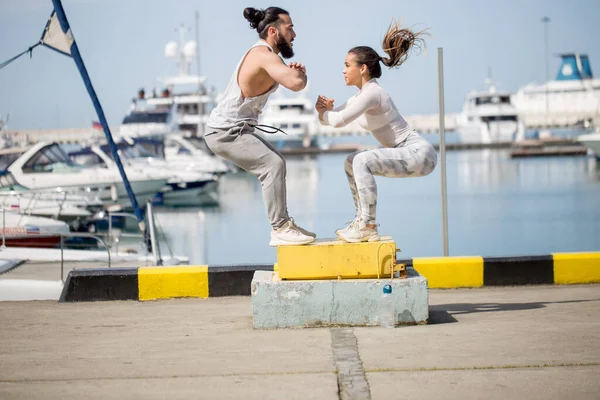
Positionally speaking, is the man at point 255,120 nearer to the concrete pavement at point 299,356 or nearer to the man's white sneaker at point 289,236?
the man's white sneaker at point 289,236

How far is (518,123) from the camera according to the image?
11312 centimetres

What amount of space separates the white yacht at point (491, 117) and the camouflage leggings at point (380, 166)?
10873cm

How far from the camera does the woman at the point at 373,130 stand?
6.20 meters

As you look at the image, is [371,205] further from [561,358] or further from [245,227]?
[245,227]

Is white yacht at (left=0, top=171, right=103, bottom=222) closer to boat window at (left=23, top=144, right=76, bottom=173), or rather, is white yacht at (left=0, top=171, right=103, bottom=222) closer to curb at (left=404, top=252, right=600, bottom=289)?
boat window at (left=23, top=144, right=76, bottom=173)

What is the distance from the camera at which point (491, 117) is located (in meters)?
114

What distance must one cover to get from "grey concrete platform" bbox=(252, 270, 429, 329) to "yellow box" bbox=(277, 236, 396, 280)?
7cm

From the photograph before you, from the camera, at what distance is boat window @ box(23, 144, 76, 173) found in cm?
2864

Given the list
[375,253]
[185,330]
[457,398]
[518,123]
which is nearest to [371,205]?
[375,253]

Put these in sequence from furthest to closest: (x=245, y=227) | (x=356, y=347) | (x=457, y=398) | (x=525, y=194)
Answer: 1. (x=525, y=194)
2. (x=245, y=227)
3. (x=356, y=347)
4. (x=457, y=398)

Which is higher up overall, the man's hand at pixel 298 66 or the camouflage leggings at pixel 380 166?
the man's hand at pixel 298 66

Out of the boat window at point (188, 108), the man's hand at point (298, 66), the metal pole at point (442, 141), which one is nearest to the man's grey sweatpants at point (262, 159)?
the man's hand at point (298, 66)

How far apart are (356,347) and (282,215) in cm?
119

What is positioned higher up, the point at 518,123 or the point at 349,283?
the point at 518,123
